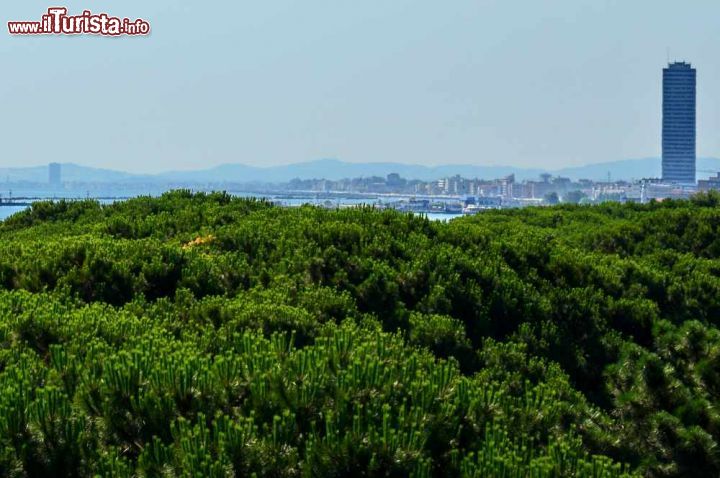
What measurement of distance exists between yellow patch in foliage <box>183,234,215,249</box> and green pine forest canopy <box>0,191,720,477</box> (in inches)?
1.5

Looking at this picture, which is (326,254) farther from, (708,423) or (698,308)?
(698,308)

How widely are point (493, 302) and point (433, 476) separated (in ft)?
18.6

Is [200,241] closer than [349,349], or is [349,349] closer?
[349,349]

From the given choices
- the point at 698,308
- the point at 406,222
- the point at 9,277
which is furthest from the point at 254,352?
the point at 698,308

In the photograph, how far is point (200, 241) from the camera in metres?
13.0

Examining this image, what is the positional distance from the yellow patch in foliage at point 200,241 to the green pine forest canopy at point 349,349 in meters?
0.04

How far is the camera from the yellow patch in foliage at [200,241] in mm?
12734

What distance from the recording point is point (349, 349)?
21.5 ft

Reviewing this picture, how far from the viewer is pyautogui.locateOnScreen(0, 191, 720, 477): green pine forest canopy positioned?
18.0 ft

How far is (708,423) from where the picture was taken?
9.73m

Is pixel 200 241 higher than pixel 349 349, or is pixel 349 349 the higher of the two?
pixel 200 241

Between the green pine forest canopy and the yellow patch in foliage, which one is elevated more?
the yellow patch in foliage

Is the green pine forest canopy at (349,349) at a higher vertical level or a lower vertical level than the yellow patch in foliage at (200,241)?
lower

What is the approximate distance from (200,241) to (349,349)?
6.87 m
